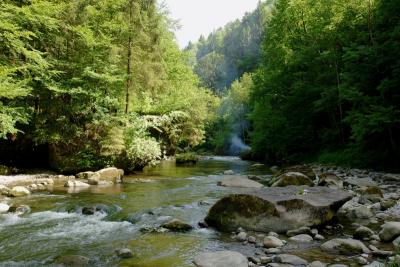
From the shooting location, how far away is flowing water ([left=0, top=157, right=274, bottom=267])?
6.79 m

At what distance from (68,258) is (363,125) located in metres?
13.9

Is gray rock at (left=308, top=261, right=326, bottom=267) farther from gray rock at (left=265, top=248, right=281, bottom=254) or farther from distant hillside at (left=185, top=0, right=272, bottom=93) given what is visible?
distant hillside at (left=185, top=0, right=272, bottom=93)

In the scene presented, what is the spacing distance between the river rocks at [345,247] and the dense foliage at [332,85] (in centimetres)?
969

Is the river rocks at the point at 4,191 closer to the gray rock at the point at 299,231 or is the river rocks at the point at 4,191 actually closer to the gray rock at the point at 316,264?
the gray rock at the point at 299,231

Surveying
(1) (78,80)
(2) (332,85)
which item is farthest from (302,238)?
(2) (332,85)

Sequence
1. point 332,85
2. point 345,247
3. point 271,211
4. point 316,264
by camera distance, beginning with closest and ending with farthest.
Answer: point 316,264 → point 345,247 → point 271,211 → point 332,85

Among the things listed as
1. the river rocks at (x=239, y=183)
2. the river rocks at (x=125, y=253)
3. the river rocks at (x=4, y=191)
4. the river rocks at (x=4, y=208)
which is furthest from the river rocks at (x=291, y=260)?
the river rocks at (x=4, y=191)

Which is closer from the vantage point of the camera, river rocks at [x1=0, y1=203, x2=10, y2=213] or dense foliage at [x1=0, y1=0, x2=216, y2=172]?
river rocks at [x1=0, y1=203, x2=10, y2=213]

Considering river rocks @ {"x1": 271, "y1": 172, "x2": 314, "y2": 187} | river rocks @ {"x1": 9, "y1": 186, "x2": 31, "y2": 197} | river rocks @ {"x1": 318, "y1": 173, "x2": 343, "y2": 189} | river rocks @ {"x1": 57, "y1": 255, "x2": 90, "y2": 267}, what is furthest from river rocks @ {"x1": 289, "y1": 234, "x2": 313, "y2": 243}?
river rocks @ {"x1": 9, "y1": 186, "x2": 31, "y2": 197}

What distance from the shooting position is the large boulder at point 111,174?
56.2 feet

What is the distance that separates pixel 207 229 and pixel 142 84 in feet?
51.1

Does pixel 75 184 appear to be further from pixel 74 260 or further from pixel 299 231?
pixel 299 231

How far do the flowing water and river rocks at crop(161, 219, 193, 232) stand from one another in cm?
24

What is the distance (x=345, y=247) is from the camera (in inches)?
264
